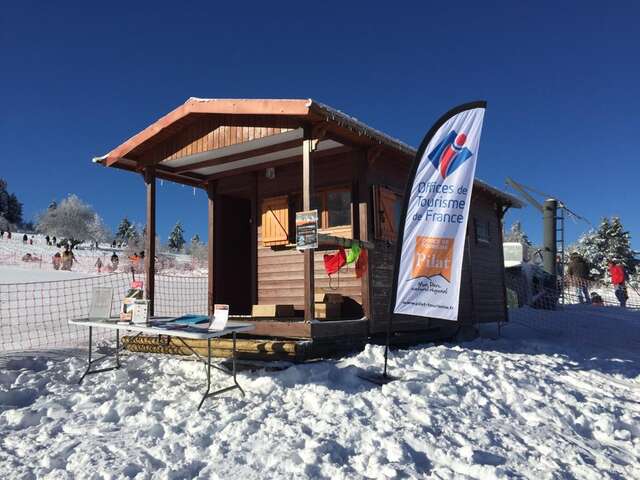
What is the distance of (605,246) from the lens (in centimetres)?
4644

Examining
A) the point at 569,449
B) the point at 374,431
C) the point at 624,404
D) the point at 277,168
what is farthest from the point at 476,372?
the point at 277,168

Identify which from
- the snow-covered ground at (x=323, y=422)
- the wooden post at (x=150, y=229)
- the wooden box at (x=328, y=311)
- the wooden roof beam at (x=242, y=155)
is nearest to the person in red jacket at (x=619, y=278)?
the snow-covered ground at (x=323, y=422)

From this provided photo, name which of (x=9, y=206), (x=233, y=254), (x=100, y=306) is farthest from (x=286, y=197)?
(x=9, y=206)

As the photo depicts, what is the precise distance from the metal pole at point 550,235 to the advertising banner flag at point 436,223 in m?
19.2

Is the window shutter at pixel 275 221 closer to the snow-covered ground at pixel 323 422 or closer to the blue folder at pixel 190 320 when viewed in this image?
the snow-covered ground at pixel 323 422

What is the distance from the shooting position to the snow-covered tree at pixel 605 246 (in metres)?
45.2

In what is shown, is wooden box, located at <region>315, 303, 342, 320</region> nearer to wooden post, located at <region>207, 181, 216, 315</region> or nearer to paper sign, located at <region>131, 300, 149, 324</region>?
paper sign, located at <region>131, 300, 149, 324</region>

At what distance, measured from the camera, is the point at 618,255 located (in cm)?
4494

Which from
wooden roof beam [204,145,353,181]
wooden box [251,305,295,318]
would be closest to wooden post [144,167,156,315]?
wooden roof beam [204,145,353,181]

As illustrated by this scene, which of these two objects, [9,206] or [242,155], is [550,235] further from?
[9,206]

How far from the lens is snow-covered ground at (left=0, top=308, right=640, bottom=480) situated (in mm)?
3639

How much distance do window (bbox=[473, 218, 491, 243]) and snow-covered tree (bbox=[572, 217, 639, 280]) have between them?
38.7m

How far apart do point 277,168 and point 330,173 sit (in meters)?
1.27

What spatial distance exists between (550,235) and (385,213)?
Answer: 17.8 metres
